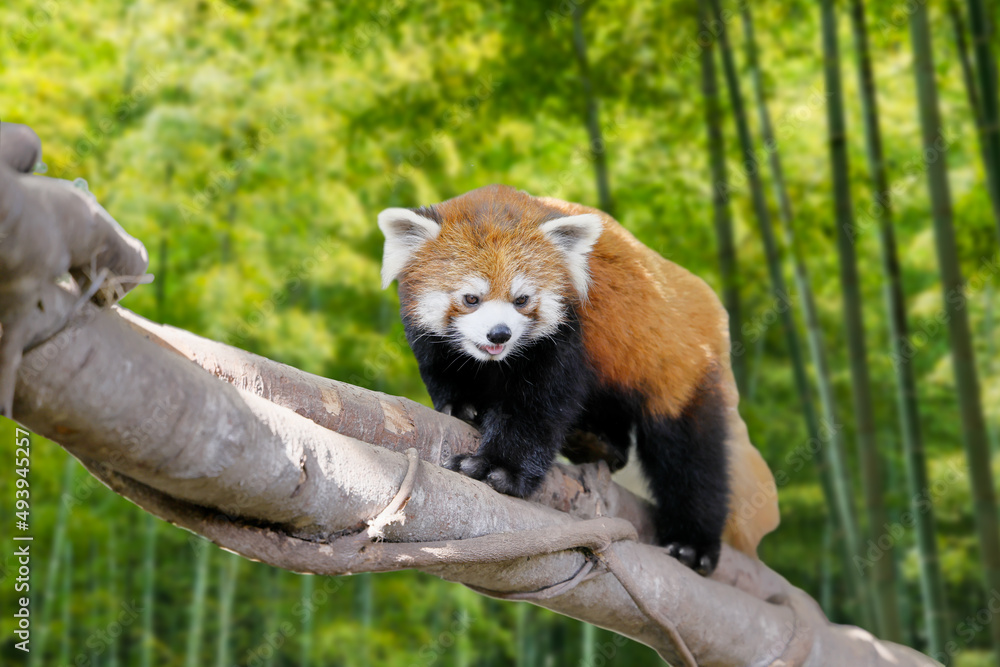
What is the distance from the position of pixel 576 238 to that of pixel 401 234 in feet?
1.38

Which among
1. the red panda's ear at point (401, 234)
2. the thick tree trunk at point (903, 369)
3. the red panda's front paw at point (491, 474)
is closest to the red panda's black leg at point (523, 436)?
the red panda's front paw at point (491, 474)

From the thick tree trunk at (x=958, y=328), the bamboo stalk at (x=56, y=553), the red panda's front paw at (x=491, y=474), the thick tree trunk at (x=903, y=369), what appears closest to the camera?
the red panda's front paw at (x=491, y=474)

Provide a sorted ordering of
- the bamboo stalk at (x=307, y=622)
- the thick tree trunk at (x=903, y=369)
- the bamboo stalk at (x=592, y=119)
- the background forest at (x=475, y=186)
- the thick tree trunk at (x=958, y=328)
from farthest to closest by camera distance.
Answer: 1. the bamboo stalk at (x=307, y=622)
2. the background forest at (x=475, y=186)
3. the bamboo stalk at (x=592, y=119)
4. the thick tree trunk at (x=903, y=369)
5. the thick tree trunk at (x=958, y=328)

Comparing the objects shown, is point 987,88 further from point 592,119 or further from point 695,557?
point 695,557

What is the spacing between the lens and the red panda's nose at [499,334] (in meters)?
1.77

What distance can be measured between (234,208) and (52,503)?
3358mm

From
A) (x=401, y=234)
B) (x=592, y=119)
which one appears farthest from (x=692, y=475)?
(x=592, y=119)

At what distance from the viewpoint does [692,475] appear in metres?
2.14

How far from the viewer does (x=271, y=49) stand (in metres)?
5.68

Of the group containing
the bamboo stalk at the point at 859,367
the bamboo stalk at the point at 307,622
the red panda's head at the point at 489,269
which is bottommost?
the bamboo stalk at the point at 307,622

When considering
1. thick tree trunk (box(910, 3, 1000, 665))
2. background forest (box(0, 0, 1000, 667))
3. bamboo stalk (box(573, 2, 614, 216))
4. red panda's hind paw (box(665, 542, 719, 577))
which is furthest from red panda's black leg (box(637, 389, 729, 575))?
thick tree trunk (box(910, 3, 1000, 665))

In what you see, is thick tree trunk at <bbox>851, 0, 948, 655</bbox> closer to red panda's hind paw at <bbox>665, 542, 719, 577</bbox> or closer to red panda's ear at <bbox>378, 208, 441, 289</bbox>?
red panda's hind paw at <bbox>665, 542, 719, 577</bbox>

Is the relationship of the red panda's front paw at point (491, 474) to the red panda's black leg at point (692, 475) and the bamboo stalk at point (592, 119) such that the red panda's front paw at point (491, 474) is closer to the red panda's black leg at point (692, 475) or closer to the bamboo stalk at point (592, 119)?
the red panda's black leg at point (692, 475)

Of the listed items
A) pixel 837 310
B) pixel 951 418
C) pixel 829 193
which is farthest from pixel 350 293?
pixel 951 418
